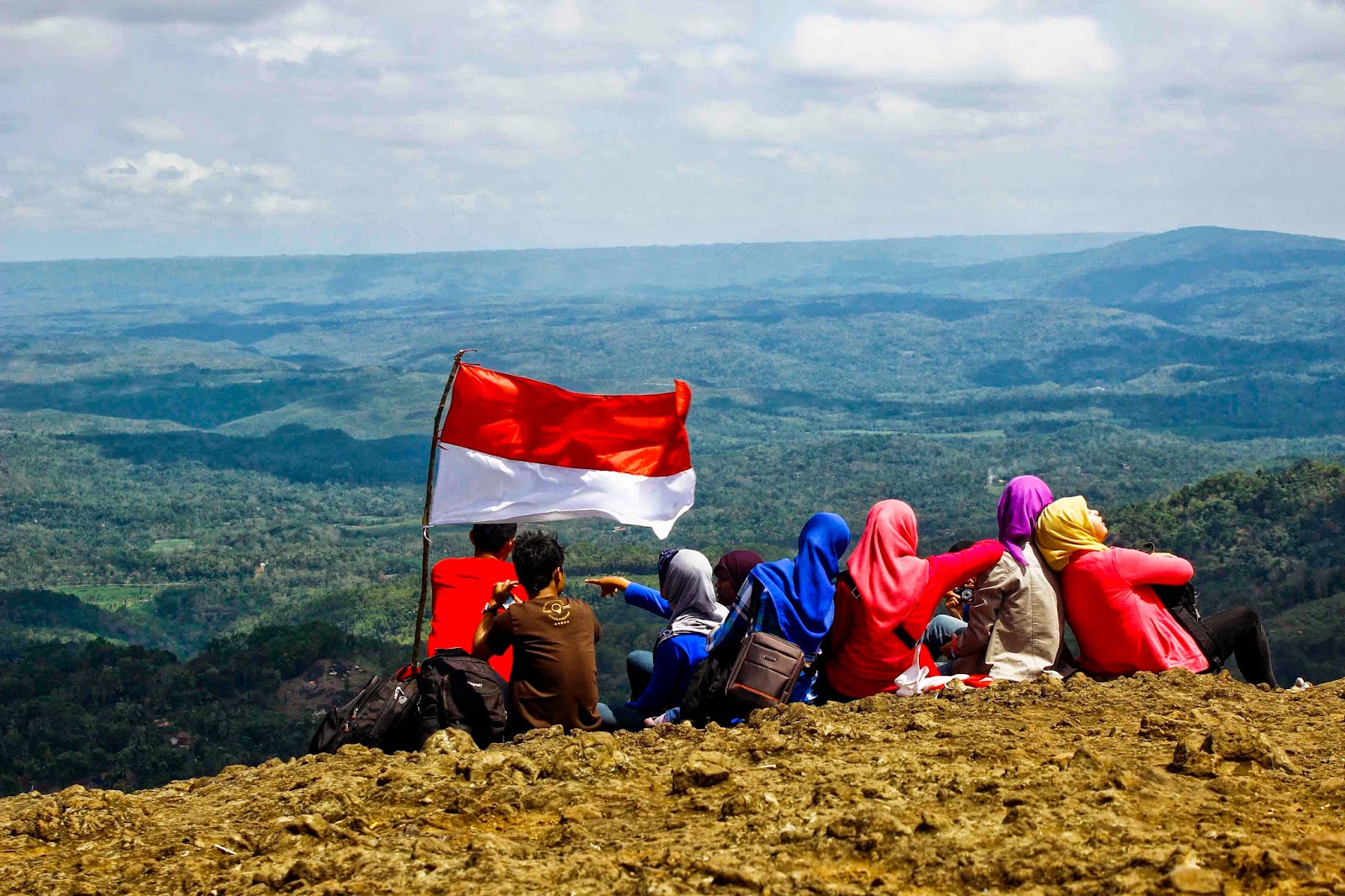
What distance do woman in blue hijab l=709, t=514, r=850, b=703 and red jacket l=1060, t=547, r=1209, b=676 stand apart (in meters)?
1.62

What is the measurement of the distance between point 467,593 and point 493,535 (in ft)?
1.65

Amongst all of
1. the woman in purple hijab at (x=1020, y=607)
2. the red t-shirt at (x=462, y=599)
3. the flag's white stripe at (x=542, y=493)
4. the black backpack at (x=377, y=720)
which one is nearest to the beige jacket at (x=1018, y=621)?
the woman in purple hijab at (x=1020, y=607)

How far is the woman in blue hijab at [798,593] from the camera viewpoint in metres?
8.19

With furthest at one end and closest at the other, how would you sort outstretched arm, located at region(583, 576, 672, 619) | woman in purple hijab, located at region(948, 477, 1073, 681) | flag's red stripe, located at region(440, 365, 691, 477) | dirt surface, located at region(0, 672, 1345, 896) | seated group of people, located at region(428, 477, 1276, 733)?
flag's red stripe, located at region(440, 365, 691, 477)
outstretched arm, located at region(583, 576, 672, 619)
woman in purple hijab, located at region(948, 477, 1073, 681)
seated group of people, located at region(428, 477, 1276, 733)
dirt surface, located at region(0, 672, 1345, 896)

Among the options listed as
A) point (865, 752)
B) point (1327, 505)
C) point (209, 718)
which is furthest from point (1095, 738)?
point (1327, 505)

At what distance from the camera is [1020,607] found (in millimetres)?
8656

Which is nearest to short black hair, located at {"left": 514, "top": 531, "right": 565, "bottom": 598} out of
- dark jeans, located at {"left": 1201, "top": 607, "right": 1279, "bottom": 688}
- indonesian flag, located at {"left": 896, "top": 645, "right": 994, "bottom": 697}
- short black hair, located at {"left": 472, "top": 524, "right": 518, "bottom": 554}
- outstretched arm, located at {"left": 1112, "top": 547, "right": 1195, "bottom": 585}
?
short black hair, located at {"left": 472, "top": 524, "right": 518, "bottom": 554}

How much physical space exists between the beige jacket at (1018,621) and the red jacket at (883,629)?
0.16 m

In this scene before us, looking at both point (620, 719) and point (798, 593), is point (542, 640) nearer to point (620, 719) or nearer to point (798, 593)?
point (620, 719)

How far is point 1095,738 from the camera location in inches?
274

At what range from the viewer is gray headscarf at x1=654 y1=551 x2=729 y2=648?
350 inches

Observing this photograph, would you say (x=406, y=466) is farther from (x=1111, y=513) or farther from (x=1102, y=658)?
(x=1102, y=658)

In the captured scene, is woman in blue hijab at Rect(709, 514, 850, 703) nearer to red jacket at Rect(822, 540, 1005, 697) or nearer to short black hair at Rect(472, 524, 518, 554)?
red jacket at Rect(822, 540, 1005, 697)

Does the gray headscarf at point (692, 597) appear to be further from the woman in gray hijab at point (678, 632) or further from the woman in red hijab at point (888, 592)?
the woman in red hijab at point (888, 592)
